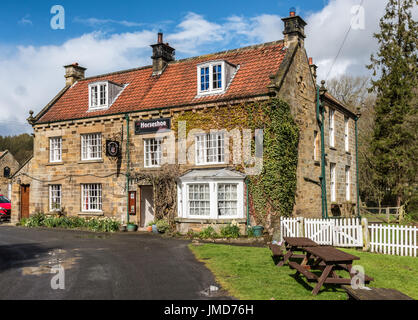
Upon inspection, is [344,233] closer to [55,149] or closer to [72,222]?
[72,222]

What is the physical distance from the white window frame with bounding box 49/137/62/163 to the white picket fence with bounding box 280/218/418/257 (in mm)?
15134

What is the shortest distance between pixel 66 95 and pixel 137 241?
14308 mm

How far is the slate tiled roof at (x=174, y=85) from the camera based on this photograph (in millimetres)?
20000

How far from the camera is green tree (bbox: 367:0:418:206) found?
1174 inches

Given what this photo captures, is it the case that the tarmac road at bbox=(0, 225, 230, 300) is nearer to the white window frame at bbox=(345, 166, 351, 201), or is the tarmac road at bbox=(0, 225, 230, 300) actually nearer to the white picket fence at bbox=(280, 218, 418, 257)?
the white picket fence at bbox=(280, 218, 418, 257)

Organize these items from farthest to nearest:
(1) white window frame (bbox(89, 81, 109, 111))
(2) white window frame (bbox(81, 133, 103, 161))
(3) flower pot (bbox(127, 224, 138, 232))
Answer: (1) white window frame (bbox(89, 81, 109, 111)) → (2) white window frame (bbox(81, 133, 103, 161)) → (3) flower pot (bbox(127, 224, 138, 232))

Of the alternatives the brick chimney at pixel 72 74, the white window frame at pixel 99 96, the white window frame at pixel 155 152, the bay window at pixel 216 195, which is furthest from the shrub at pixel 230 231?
the brick chimney at pixel 72 74

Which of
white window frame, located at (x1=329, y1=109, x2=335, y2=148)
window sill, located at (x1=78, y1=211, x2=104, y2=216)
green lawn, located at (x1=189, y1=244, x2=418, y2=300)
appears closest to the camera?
green lawn, located at (x1=189, y1=244, x2=418, y2=300)

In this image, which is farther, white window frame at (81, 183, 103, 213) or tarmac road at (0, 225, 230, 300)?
white window frame at (81, 183, 103, 213)

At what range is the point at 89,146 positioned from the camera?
24.0 metres

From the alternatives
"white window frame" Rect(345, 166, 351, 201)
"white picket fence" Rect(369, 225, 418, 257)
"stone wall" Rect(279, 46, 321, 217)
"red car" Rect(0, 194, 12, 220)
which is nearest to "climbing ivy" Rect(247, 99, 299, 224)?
"stone wall" Rect(279, 46, 321, 217)

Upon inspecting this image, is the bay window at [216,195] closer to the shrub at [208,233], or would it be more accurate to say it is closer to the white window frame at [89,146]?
the shrub at [208,233]
